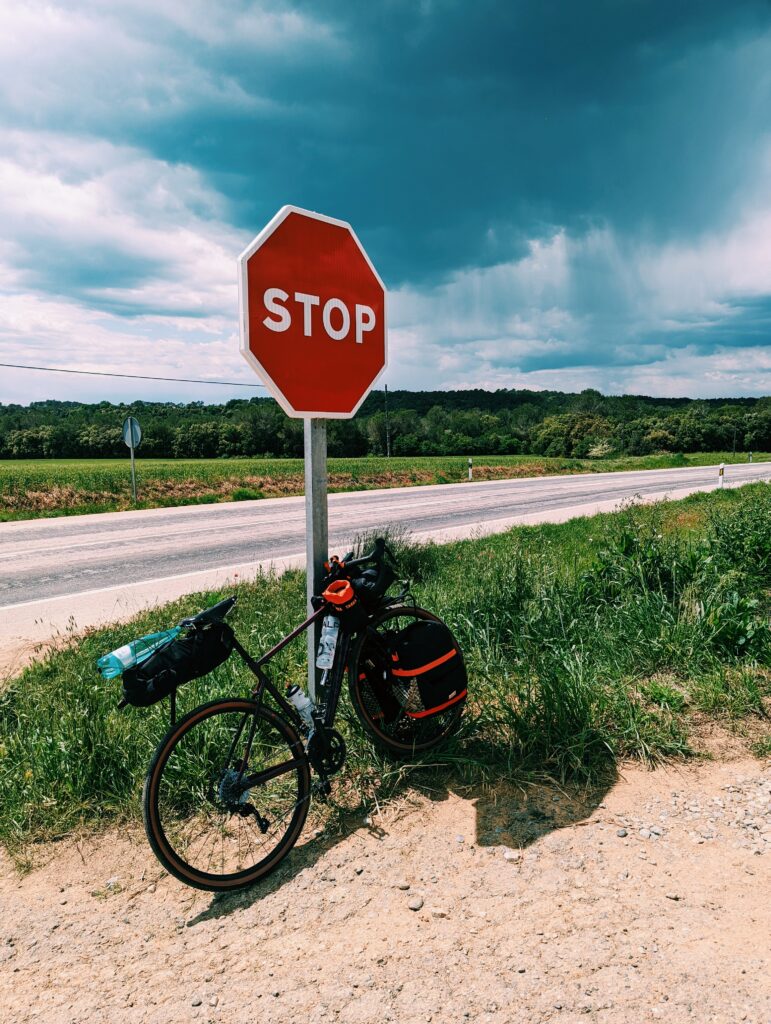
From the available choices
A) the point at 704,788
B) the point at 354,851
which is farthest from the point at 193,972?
the point at 704,788

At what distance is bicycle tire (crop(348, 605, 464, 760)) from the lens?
2910 mm

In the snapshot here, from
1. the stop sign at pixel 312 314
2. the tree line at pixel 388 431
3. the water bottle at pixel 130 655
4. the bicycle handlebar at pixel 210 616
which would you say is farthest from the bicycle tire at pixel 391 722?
the tree line at pixel 388 431

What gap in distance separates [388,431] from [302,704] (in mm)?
59366

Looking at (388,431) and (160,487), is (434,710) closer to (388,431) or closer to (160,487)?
(160,487)

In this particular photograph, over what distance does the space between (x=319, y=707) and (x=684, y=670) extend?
225cm

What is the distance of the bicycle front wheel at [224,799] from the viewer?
91.9 inches

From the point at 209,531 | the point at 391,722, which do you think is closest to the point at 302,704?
the point at 391,722

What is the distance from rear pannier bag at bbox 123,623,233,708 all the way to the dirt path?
2.63 ft

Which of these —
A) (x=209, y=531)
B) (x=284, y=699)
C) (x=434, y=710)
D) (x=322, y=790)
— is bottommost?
(x=209, y=531)

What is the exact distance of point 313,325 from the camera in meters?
2.81

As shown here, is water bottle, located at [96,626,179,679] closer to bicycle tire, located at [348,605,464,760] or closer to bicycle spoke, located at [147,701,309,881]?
bicycle spoke, located at [147,701,309,881]

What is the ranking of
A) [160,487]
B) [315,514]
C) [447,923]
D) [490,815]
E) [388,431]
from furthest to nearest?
[388,431], [160,487], [315,514], [490,815], [447,923]

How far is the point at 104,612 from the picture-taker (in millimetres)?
6461

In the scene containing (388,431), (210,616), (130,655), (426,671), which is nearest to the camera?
(130,655)
